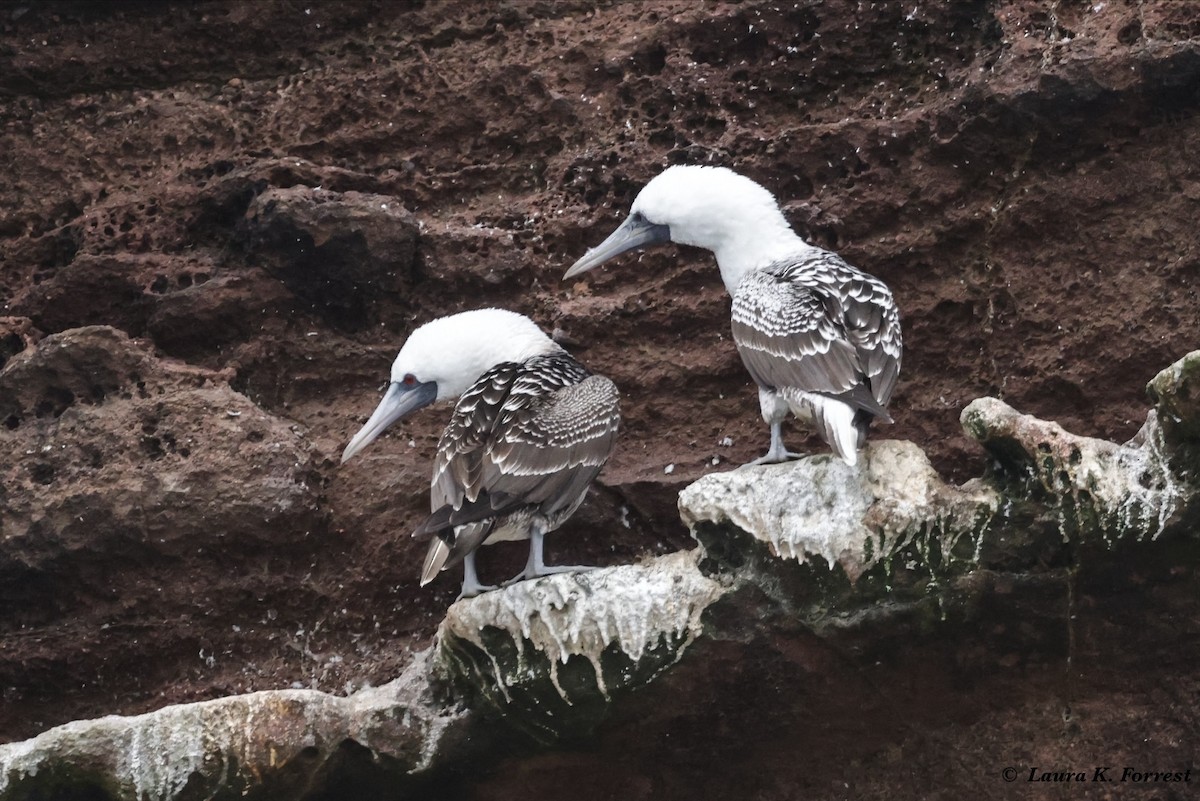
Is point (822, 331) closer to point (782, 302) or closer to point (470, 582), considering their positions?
point (782, 302)

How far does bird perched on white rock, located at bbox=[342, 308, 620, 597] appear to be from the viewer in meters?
4.93

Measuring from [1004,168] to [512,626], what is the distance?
2.61 meters

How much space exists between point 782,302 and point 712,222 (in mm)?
600

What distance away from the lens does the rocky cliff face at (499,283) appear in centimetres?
554

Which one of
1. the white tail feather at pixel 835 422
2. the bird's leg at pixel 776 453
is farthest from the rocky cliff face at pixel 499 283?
the white tail feather at pixel 835 422

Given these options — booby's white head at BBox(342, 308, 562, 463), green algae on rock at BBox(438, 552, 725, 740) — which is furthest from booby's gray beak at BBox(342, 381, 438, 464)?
green algae on rock at BBox(438, 552, 725, 740)

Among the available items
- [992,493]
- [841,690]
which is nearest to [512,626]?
[841,690]

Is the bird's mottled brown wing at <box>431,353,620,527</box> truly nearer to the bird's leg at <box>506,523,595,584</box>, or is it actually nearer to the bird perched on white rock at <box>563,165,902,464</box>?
the bird's leg at <box>506,523,595,584</box>

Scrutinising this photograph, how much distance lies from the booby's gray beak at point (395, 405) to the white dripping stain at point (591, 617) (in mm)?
883

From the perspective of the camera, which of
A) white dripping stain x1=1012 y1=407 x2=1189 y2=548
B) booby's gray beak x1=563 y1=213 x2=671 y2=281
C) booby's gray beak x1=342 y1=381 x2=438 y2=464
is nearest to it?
white dripping stain x1=1012 y1=407 x2=1189 y2=548

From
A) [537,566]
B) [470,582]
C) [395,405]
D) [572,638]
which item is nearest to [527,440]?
[537,566]

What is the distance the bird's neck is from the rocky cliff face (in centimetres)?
45

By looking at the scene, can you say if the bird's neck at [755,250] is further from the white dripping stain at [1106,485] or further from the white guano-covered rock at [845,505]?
the white dripping stain at [1106,485]

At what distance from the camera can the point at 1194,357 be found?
444 centimetres
